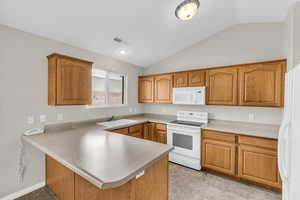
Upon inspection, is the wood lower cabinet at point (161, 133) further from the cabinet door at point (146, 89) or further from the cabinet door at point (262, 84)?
the cabinet door at point (262, 84)

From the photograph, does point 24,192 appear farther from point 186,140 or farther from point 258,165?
point 258,165

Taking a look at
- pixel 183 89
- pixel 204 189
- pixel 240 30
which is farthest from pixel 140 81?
pixel 204 189

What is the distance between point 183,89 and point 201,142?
1.17 m

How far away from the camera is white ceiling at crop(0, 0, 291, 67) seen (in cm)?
173

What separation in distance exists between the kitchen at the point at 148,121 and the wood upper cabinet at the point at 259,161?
0.01 meters

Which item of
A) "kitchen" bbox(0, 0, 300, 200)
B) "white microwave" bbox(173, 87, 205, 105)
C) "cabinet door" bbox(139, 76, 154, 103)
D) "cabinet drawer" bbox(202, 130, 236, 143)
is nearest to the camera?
"kitchen" bbox(0, 0, 300, 200)

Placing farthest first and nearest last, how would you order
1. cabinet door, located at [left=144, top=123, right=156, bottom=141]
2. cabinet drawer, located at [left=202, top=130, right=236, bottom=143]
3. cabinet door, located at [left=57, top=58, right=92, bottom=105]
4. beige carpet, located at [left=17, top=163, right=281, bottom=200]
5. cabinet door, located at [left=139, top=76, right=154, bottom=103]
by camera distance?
cabinet door, located at [left=139, top=76, right=154, bottom=103] → cabinet door, located at [left=144, top=123, right=156, bottom=141] → cabinet drawer, located at [left=202, top=130, right=236, bottom=143] → cabinet door, located at [left=57, top=58, right=92, bottom=105] → beige carpet, located at [left=17, top=163, right=281, bottom=200]

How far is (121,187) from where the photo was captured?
1071 millimetres

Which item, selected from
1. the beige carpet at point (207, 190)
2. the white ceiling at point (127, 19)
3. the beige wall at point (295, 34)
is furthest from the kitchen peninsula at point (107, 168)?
the beige wall at point (295, 34)

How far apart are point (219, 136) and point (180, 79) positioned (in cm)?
144

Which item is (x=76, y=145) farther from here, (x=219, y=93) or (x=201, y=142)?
(x=219, y=93)

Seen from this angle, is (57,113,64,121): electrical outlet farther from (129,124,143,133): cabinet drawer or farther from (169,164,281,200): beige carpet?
(169,164,281,200): beige carpet

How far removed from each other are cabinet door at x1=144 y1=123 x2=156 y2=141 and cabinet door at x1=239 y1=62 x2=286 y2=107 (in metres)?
1.90

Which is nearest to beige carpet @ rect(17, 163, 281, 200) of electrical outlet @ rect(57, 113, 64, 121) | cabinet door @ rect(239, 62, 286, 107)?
electrical outlet @ rect(57, 113, 64, 121)
